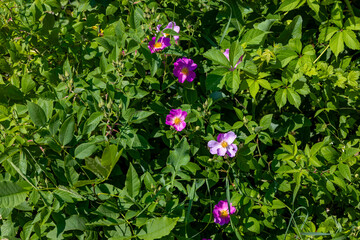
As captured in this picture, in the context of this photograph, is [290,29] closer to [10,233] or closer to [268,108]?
[268,108]

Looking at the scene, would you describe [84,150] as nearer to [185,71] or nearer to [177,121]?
[177,121]

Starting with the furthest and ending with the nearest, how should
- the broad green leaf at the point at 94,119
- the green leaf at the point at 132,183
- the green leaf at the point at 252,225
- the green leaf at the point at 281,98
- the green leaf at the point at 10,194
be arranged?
the green leaf at the point at 281,98 → the green leaf at the point at 252,225 → the broad green leaf at the point at 94,119 → the green leaf at the point at 132,183 → the green leaf at the point at 10,194

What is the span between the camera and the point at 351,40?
75.4 inches

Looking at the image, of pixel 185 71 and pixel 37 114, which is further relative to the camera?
pixel 185 71

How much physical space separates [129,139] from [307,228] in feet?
3.46

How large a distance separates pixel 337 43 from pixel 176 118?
0.98 meters

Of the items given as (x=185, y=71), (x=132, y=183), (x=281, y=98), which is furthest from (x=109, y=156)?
(x=281, y=98)

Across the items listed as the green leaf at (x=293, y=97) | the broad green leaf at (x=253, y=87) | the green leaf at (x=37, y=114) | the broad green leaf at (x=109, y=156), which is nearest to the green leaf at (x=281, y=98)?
the green leaf at (x=293, y=97)

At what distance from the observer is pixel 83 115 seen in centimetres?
175

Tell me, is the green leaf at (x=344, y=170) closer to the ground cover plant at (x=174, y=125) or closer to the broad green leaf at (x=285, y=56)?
the ground cover plant at (x=174, y=125)

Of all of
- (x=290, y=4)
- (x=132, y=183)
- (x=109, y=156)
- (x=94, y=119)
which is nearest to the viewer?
(x=109, y=156)

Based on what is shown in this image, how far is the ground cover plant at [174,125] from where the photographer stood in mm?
1581

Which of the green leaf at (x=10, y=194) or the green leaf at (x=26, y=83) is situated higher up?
the green leaf at (x=26, y=83)

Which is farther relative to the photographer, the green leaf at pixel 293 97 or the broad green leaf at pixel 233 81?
the green leaf at pixel 293 97
